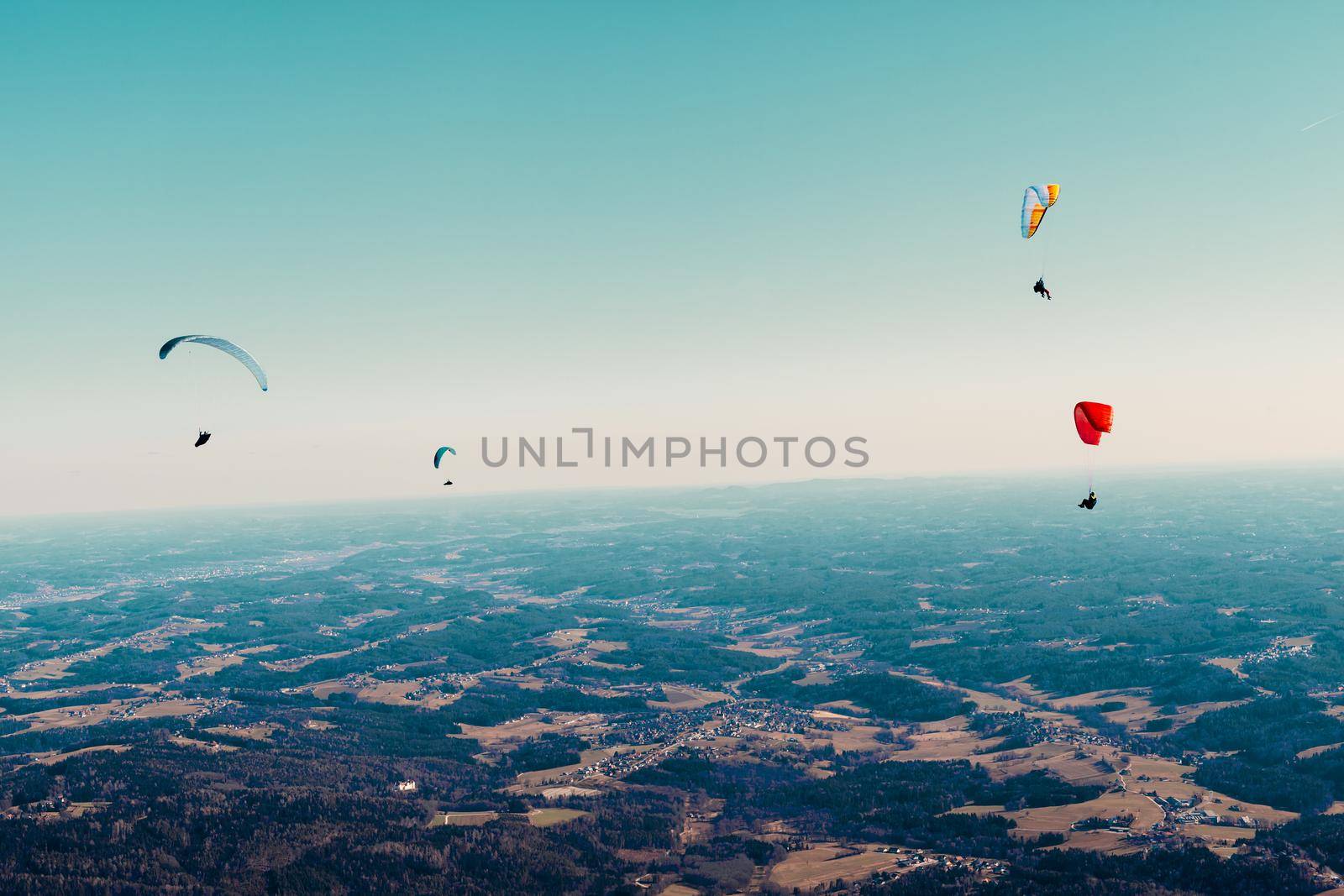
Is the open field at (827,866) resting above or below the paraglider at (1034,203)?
below

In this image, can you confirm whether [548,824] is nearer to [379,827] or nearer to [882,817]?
[379,827]

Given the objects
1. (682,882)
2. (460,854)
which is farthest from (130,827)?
(682,882)

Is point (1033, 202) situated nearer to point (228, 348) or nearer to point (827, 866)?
point (228, 348)

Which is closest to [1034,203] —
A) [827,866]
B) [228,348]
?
[228,348]

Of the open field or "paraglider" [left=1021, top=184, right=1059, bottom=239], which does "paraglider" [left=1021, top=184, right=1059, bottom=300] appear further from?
the open field

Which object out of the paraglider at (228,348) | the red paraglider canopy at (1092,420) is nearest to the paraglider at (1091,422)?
the red paraglider canopy at (1092,420)

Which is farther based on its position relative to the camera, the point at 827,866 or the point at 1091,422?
the point at 827,866

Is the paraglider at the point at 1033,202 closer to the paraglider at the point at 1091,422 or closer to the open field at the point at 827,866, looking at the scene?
the paraglider at the point at 1091,422

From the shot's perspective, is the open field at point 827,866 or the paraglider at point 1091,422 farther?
the open field at point 827,866
